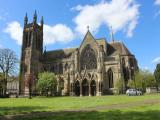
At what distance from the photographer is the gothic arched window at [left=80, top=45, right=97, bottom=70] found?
3120 inches

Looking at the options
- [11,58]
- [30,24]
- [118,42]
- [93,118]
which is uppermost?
[30,24]

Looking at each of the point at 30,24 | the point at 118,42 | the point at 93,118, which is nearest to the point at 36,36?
the point at 30,24

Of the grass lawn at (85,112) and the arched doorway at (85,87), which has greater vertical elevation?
the arched doorway at (85,87)

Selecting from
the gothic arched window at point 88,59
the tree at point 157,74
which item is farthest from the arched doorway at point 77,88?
the tree at point 157,74

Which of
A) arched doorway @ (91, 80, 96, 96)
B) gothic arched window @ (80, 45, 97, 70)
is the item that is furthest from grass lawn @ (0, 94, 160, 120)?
gothic arched window @ (80, 45, 97, 70)

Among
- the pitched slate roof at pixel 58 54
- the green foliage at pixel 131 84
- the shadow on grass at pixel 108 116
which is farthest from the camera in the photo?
the pitched slate roof at pixel 58 54

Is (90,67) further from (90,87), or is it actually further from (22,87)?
(22,87)

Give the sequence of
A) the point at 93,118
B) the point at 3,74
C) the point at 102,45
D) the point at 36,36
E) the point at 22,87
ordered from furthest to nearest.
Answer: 1. the point at 36,36
2. the point at 22,87
3. the point at 102,45
4. the point at 3,74
5. the point at 93,118

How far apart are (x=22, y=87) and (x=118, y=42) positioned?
36298 mm

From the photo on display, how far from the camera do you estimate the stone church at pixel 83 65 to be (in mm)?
74625

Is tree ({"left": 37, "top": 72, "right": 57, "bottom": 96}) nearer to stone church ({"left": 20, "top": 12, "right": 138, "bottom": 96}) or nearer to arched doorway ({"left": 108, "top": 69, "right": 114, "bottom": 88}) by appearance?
stone church ({"left": 20, "top": 12, "right": 138, "bottom": 96})

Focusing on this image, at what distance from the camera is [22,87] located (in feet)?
289

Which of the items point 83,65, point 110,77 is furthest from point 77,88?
point 110,77

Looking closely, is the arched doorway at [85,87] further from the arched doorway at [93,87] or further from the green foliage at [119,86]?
the green foliage at [119,86]
